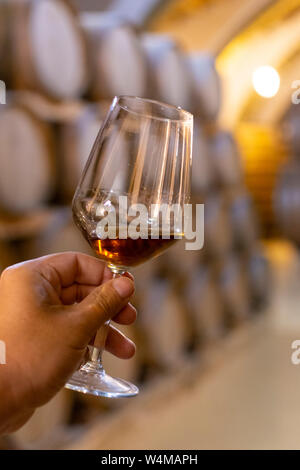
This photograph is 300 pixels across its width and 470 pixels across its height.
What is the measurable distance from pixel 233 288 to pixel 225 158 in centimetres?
70

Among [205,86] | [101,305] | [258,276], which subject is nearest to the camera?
[101,305]

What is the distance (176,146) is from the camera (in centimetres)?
77

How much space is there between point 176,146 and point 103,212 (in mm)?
127

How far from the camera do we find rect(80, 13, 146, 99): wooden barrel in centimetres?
223

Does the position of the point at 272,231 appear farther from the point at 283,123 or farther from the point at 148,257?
the point at 148,257

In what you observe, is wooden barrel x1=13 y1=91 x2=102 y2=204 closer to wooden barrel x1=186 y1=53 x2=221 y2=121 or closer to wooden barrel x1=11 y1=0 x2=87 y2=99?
wooden barrel x1=11 y1=0 x2=87 y2=99

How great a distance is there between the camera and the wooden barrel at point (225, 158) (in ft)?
10.1

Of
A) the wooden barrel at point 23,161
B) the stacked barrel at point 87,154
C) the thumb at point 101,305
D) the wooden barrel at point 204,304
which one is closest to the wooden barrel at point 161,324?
the stacked barrel at point 87,154

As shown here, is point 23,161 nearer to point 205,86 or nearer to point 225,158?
point 205,86

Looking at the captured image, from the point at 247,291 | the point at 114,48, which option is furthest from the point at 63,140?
the point at 247,291

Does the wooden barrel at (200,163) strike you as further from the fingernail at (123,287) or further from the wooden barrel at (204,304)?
the fingernail at (123,287)

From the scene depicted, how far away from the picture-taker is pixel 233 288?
3.27 metres

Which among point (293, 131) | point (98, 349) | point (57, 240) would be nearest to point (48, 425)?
point (57, 240)
